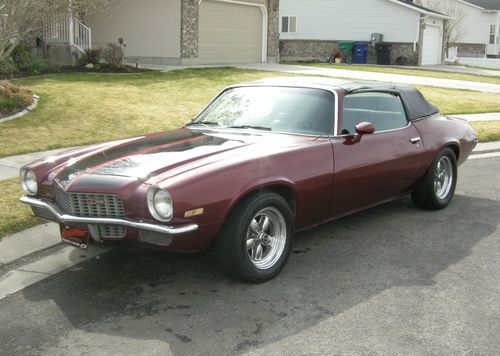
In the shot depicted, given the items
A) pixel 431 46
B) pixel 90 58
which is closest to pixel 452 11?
pixel 431 46

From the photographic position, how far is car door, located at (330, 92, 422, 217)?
5125mm

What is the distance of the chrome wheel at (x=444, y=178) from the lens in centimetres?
655

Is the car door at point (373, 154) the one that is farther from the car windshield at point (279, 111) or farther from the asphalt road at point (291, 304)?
the asphalt road at point (291, 304)

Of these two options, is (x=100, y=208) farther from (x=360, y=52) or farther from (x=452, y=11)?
(x=452, y=11)

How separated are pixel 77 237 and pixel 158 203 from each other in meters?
0.71

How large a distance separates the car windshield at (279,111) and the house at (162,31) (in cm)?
1687

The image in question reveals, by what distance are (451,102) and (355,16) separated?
22.4 meters

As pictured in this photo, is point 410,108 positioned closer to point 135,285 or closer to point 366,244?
point 366,244

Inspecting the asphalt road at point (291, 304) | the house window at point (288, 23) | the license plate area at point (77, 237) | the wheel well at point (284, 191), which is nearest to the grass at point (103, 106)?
the license plate area at point (77, 237)

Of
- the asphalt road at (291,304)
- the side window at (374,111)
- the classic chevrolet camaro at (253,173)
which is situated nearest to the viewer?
the asphalt road at (291,304)

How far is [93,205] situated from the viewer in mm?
4152

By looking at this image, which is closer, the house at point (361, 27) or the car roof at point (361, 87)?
the car roof at point (361, 87)

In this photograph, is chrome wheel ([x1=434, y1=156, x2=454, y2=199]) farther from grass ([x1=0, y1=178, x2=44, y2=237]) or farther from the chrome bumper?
grass ([x1=0, y1=178, x2=44, y2=237])

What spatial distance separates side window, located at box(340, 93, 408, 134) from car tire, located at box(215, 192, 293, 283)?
45.8 inches
